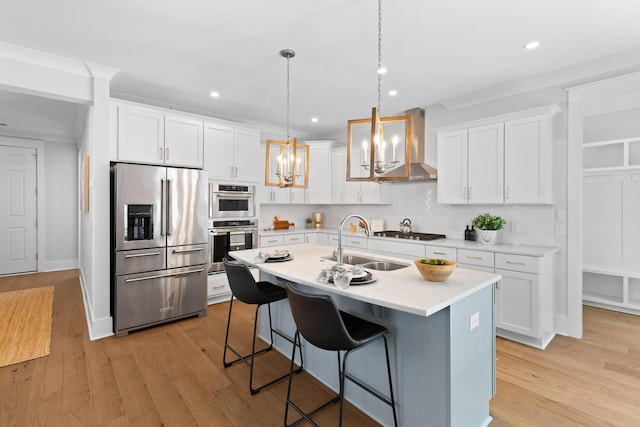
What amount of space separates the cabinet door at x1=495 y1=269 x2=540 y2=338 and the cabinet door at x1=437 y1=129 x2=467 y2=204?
1106 millimetres

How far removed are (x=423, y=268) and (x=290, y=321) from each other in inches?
55.7

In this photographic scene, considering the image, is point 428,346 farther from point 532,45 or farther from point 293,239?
point 293,239

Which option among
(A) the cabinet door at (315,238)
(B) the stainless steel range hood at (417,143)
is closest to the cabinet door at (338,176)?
(A) the cabinet door at (315,238)

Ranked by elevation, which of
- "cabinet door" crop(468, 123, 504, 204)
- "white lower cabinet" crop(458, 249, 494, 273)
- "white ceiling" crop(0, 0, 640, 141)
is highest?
"white ceiling" crop(0, 0, 640, 141)

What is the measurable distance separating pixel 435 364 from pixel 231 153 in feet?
12.4

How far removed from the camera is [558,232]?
3.36m

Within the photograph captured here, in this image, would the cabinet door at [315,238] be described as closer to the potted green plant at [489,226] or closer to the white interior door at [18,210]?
the potted green plant at [489,226]

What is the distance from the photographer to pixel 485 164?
3.63 m

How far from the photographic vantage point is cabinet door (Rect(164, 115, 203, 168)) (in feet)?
12.8

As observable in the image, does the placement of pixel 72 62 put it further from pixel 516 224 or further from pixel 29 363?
pixel 516 224

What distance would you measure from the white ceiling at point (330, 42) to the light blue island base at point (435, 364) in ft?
6.67

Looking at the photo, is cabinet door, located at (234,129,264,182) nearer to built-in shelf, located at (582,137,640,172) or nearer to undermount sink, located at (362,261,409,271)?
undermount sink, located at (362,261,409,271)

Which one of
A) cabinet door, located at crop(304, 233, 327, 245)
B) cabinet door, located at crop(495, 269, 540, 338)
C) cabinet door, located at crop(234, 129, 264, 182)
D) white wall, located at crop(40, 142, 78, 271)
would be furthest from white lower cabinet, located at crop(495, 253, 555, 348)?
white wall, located at crop(40, 142, 78, 271)

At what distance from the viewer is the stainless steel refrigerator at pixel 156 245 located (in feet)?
10.9
